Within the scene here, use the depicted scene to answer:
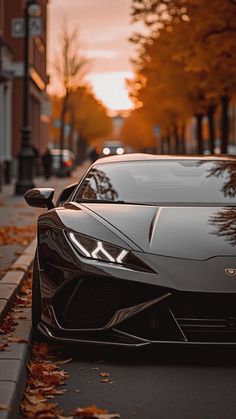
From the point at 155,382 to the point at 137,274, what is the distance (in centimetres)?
62

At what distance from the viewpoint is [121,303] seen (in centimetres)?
482

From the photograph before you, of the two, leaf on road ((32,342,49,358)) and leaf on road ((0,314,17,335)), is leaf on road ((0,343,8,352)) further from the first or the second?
leaf on road ((0,314,17,335))

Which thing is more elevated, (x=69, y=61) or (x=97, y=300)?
(x=69, y=61)

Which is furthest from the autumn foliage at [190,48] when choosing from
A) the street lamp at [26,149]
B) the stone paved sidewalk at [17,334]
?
the stone paved sidewalk at [17,334]

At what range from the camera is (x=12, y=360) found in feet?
15.4

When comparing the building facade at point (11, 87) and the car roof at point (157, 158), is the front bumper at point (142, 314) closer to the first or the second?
the car roof at point (157, 158)

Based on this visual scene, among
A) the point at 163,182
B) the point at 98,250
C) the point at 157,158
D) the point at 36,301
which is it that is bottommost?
the point at 36,301

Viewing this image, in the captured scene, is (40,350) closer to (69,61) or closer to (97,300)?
(97,300)

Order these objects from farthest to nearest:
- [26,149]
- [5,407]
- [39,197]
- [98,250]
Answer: [26,149]
[39,197]
[98,250]
[5,407]

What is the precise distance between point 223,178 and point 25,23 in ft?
57.6

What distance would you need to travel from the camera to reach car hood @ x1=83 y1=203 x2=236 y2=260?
16.3ft

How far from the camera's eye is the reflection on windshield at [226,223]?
512 centimetres

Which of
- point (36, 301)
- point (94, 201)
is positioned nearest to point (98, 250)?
point (36, 301)

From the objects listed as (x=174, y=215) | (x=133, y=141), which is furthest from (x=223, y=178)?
(x=133, y=141)
